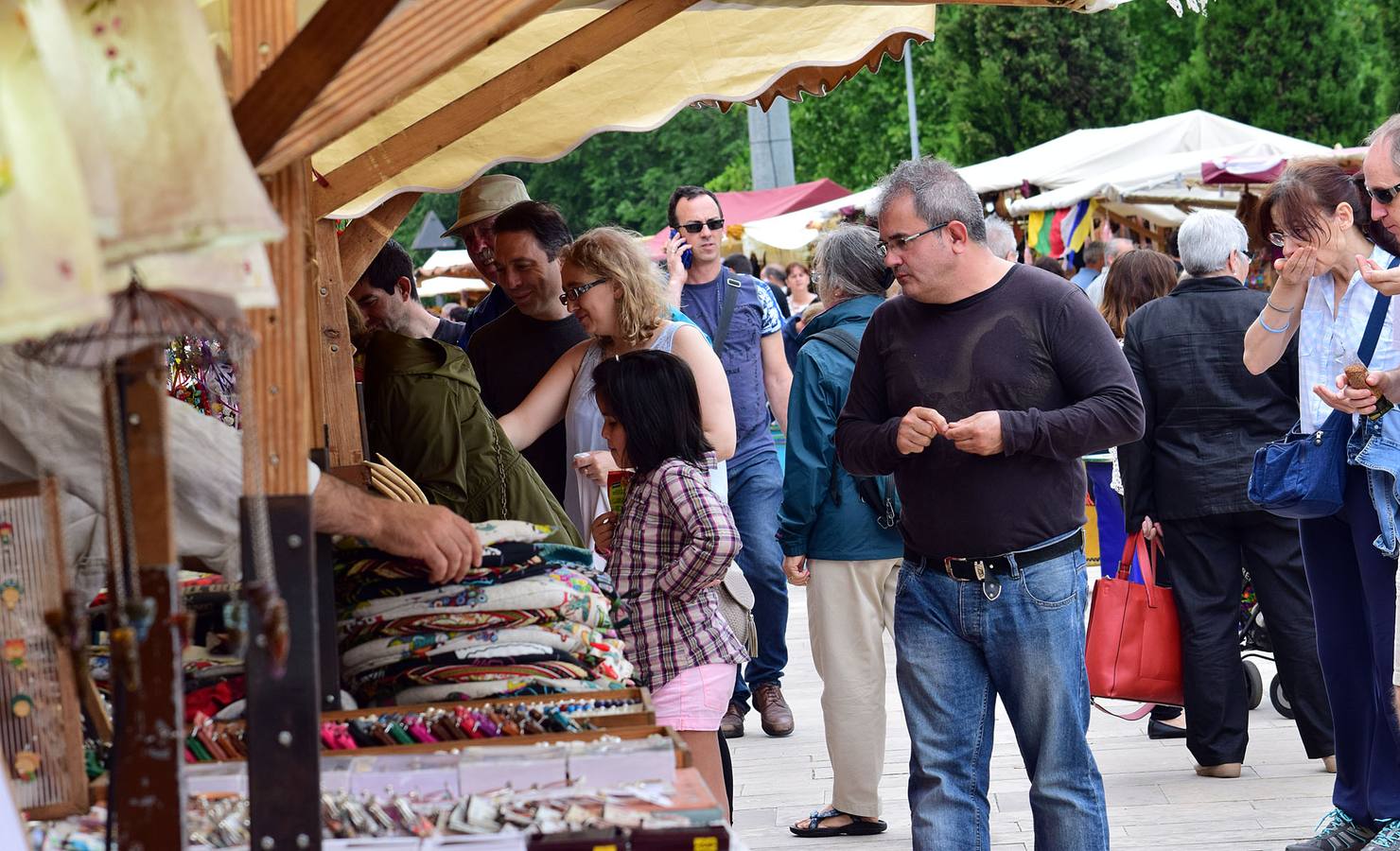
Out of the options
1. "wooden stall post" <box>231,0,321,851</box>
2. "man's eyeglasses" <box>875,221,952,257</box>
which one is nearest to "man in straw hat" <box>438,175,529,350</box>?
"man's eyeglasses" <box>875,221,952,257</box>

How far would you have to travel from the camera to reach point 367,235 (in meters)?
5.04

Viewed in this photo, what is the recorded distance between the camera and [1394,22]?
28.6m

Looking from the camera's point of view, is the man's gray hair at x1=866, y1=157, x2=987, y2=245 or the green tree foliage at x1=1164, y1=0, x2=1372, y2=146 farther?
the green tree foliage at x1=1164, y1=0, x2=1372, y2=146

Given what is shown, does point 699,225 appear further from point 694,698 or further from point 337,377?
point 337,377

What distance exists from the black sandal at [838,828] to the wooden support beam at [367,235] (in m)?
2.46

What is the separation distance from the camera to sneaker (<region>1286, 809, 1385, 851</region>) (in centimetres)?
490

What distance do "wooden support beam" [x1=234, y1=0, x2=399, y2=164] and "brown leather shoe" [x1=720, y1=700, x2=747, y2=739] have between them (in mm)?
5513

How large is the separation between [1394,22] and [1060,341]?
27983 mm

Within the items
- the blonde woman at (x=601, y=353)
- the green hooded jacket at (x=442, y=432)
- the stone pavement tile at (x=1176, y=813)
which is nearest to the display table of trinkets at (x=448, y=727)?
the green hooded jacket at (x=442, y=432)

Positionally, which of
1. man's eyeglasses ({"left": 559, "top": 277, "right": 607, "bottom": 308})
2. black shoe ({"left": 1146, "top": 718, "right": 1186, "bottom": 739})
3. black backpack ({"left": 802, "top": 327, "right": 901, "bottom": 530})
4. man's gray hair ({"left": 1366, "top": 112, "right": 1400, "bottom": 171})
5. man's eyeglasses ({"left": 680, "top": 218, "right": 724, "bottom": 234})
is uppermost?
man's eyeglasses ({"left": 680, "top": 218, "right": 724, "bottom": 234})

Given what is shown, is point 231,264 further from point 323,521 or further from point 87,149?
point 323,521

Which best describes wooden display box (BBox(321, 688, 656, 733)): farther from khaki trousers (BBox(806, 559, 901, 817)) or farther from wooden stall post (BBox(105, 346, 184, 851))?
khaki trousers (BBox(806, 559, 901, 817))

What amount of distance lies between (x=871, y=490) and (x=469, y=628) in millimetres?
2693

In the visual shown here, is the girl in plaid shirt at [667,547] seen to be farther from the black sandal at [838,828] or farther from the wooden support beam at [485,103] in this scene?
the black sandal at [838,828]
